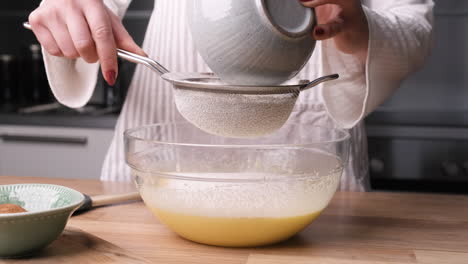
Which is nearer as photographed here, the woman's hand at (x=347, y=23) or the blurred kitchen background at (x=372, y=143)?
the woman's hand at (x=347, y=23)

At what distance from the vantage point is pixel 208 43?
0.65m

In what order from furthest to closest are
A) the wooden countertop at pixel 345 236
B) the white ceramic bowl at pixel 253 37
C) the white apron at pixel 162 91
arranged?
the white apron at pixel 162 91
the wooden countertop at pixel 345 236
the white ceramic bowl at pixel 253 37

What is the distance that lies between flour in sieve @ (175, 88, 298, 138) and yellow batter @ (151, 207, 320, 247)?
0.34 ft

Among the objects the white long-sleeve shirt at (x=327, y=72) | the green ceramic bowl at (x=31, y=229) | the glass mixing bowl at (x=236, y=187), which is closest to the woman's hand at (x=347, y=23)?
the white long-sleeve shirt at (x=327, y=72)

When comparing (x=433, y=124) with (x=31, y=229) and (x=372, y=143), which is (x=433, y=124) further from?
(x=31, y=229)

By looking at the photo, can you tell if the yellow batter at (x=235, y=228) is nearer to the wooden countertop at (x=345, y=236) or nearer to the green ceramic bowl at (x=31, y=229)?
the wooden countertop at (x=345, y=236)

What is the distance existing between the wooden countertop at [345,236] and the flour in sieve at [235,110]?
144 millimetres

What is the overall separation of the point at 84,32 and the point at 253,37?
1.01ft

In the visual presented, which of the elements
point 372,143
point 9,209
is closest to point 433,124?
point 372,143

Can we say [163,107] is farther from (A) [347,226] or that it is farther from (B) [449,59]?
(B) [449,59]

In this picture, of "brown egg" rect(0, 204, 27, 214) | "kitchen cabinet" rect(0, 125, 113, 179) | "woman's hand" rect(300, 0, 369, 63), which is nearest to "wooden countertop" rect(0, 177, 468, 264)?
"brown egg" rect(0, 204, 27, 214)

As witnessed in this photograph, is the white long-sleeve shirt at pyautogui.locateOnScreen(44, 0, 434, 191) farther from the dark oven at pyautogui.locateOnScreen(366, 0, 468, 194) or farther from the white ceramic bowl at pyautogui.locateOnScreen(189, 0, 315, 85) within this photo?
the dark oven at pyautogui.locateOnScreen(366, 0, 468, 194)

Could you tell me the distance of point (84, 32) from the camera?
83cm

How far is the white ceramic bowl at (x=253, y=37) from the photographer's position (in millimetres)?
607
